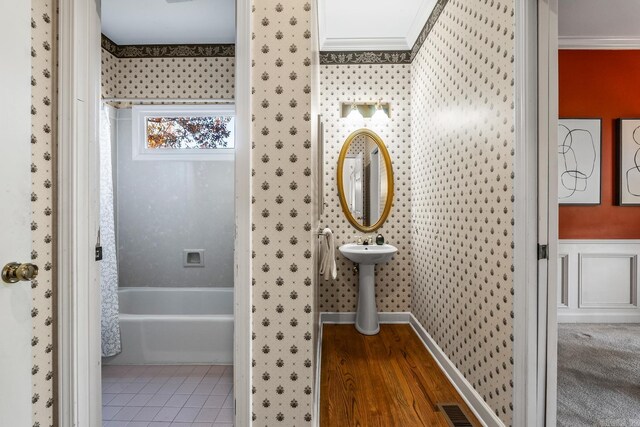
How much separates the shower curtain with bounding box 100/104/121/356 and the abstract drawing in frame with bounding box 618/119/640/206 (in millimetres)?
4639

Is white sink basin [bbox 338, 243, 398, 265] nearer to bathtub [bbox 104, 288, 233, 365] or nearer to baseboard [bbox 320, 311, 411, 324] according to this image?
baseboard [bbox 320, 311, 411, 324]

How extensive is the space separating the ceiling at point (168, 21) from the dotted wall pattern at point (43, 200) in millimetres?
1668

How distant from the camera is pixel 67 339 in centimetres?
132

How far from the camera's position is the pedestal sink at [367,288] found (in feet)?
10.5

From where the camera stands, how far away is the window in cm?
344

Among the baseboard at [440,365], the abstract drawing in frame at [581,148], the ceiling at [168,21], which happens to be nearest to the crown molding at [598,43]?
the abstract drawing in frame at [581,148]

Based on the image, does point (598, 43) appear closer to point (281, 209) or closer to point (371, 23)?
point (371, 23)

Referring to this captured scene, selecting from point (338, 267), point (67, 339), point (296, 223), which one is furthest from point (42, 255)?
point (338, 267)

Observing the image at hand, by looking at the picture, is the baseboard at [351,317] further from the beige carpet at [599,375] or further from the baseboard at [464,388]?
the beige carpet at [599,375]

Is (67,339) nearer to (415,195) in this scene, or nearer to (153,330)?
(153,330)

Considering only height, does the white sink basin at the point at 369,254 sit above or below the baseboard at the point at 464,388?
above

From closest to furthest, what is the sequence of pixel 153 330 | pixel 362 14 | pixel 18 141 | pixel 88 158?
pixel 18 141, pixel 88 158, pixel 153 330, pixel 362 14

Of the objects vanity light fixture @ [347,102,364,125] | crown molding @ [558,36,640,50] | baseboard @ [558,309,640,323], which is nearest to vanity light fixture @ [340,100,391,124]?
vanity light fixture @ [347,102,364,125]

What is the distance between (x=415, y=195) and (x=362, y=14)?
65.5 inches
